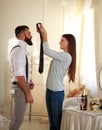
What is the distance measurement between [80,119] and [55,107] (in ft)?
1.14

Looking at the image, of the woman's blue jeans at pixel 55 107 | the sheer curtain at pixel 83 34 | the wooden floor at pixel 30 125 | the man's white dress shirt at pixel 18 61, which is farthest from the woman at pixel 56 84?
the wooden floor at pixel 30 125

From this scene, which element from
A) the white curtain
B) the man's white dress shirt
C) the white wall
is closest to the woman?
the man's white dress shirt

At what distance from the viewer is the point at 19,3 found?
5.17 metres

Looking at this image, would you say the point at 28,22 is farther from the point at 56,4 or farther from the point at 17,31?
the point at 17,31

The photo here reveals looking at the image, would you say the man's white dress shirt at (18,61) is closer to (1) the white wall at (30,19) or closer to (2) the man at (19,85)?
(2) the man at (19,85)

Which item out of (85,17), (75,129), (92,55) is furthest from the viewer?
(85,17)

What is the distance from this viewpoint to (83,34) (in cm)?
475

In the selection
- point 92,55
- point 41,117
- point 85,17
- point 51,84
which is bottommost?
point 41,117

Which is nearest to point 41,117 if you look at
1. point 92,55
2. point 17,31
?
point 92,55

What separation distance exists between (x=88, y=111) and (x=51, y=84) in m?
0.50

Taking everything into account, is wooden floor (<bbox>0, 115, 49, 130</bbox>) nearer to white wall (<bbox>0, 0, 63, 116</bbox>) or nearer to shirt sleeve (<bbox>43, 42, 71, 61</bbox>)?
white wall (<bbox>0, 0, 63, 116</bbox>)

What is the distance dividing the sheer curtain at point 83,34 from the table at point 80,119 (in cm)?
127

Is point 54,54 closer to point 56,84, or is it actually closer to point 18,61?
point 56,84

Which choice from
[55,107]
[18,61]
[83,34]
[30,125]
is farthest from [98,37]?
[30,125]
